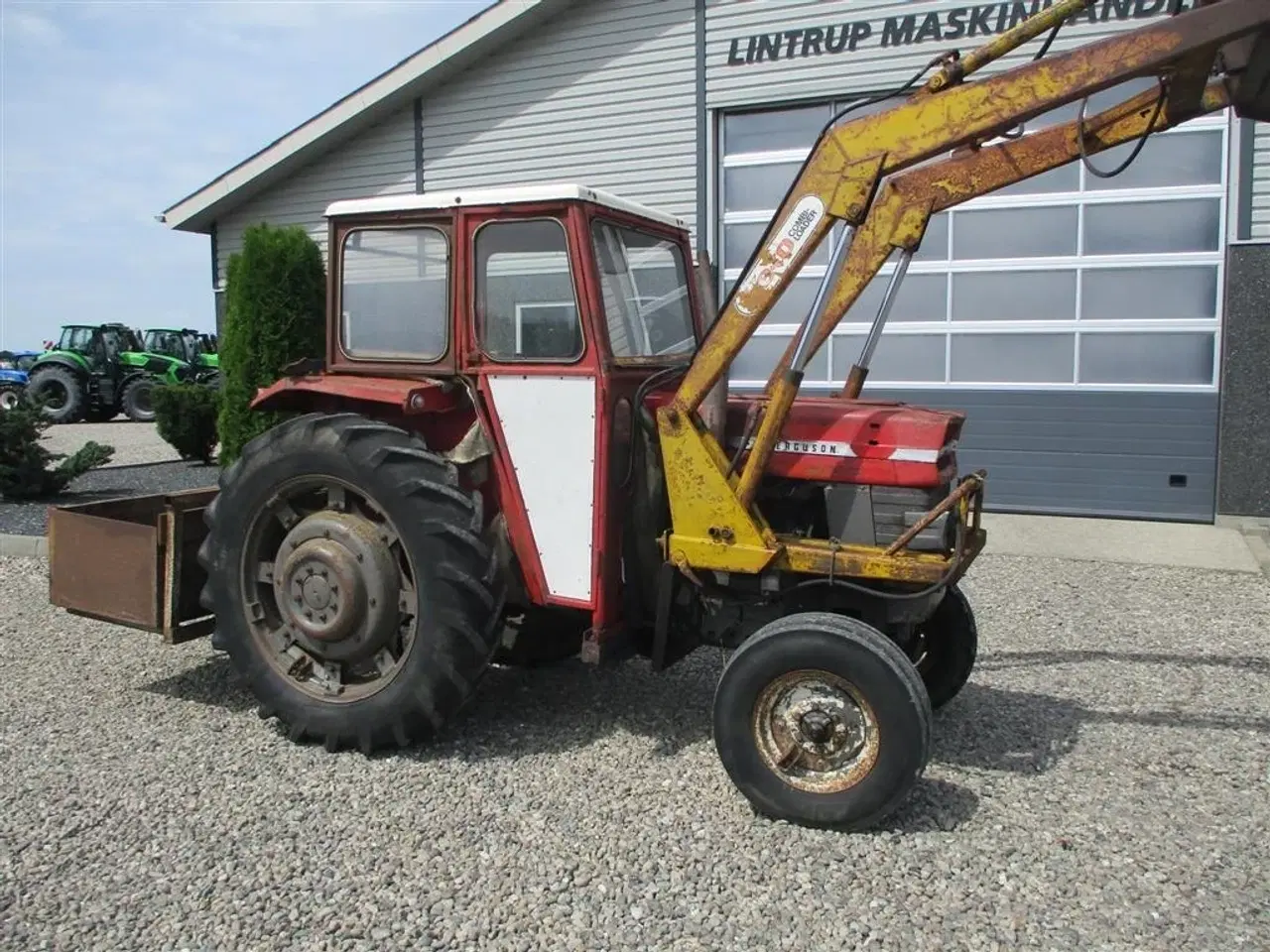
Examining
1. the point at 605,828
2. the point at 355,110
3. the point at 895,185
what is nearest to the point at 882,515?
the point at 895,185

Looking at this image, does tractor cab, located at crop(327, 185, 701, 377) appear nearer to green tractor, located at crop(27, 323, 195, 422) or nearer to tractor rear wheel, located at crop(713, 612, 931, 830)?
tractor rear wheel, located at crop(713, 612, 931, 830)

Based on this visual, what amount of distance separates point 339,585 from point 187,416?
971cm

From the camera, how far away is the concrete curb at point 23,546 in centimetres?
788

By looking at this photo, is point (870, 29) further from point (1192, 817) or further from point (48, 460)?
point (48, 460)

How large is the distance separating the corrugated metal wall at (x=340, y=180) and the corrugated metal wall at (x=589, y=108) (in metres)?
Answer: 0.47

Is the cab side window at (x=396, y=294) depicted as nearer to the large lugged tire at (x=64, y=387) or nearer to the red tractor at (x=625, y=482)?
the red tractor at (x=625, y=482)

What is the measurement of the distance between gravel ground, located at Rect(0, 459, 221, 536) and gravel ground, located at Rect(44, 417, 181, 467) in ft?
2.37

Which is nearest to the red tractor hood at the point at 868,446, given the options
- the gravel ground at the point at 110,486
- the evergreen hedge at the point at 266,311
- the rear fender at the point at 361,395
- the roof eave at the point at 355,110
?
the rear fender at the point at 361,395

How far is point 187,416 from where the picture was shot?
1273 cm

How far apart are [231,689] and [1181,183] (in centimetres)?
838

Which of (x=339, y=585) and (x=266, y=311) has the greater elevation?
(x=266, y=311)

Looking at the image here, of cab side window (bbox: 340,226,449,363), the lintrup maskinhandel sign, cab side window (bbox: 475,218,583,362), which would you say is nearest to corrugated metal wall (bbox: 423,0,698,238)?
the lintrup maskinhandel sign

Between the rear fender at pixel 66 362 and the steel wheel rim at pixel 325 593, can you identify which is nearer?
the steel wheel rim at pixel 325 593

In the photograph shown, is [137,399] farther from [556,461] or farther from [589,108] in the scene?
[556,461]
